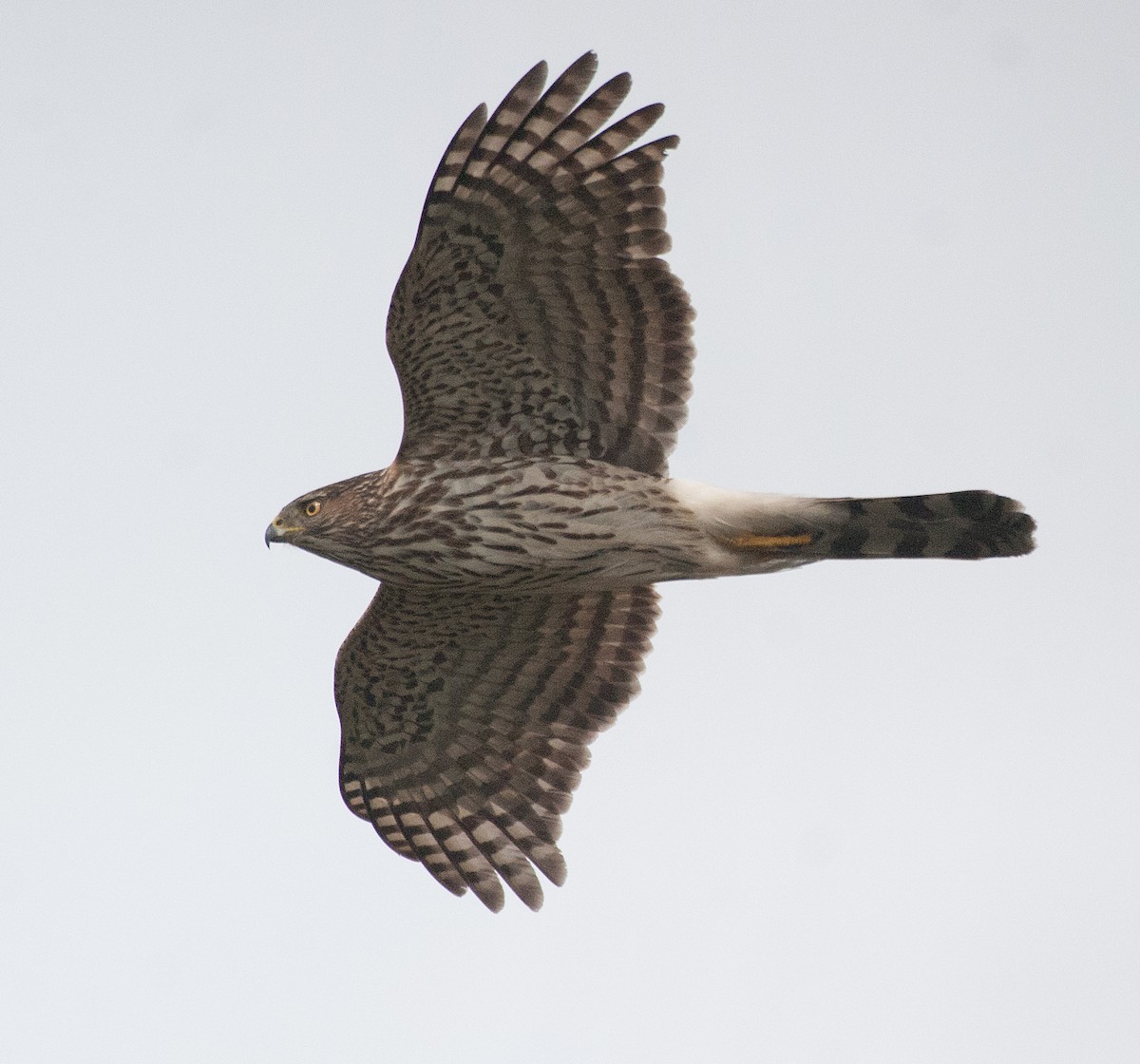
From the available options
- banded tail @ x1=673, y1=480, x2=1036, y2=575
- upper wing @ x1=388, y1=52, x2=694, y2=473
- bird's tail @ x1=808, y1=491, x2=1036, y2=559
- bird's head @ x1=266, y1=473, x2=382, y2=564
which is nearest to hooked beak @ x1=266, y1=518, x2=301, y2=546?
bird's head @ x1=266, y1=473, x2=382, y2=564

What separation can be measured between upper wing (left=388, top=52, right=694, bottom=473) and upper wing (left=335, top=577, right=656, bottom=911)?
55.3 inches

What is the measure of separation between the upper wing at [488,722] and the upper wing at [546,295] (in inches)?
55.3

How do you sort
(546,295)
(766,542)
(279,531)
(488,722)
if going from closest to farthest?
1. (546,295)
2. (766,542)
3. (279,531)
4. (488,722)

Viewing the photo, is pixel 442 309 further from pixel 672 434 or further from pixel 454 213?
pixel 672 434

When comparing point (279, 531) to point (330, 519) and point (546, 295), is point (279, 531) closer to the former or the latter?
point (330, 519)

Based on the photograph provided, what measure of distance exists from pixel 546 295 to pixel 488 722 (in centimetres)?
296

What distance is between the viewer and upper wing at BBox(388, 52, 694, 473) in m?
9.22

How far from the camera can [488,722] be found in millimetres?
11133

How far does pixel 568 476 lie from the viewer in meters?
9.63

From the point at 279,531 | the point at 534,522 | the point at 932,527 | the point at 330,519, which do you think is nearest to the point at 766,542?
the point at 932,527

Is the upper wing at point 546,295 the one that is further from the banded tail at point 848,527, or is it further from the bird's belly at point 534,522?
the banded tail at point 848,527

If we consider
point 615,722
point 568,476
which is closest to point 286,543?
point 568,476

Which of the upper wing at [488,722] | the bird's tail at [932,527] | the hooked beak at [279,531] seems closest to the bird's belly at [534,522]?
the hooked beak at [279,531]

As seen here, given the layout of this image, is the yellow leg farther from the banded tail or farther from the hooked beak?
the hooked beak
